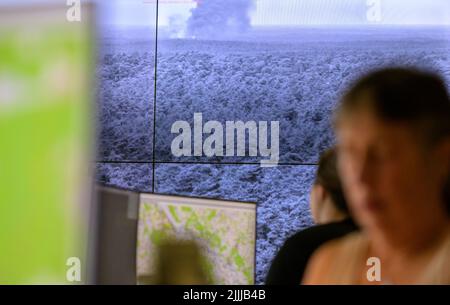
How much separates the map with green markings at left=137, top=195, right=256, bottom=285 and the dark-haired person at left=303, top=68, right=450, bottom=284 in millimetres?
195

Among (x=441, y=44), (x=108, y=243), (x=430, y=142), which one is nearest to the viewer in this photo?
(x=430, y=142)

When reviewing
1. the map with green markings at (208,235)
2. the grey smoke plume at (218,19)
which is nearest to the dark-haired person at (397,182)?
the map with green markings at (208,235)

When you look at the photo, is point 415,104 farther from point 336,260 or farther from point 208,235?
point 208,235

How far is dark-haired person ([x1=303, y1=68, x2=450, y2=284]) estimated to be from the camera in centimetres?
159

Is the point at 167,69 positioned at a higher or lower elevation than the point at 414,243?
higher

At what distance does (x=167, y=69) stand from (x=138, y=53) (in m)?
0.09

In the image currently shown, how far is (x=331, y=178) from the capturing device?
1.76 metres

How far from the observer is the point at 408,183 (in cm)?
162

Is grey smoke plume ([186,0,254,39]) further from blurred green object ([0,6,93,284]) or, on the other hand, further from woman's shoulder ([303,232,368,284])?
woman's shoulder ([303,232,368,284])

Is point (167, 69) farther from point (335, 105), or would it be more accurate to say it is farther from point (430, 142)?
point (430, 142)

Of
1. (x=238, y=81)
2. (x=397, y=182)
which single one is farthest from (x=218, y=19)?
(x=397, y=182)

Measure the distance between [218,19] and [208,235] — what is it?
562 millimetres

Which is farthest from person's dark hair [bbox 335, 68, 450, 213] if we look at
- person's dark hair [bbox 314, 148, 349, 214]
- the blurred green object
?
the blurred green object
